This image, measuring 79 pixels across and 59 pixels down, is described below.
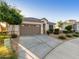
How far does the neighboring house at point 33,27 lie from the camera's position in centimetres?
2809

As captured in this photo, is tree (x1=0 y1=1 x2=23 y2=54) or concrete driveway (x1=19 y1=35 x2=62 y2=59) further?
tree (x1=0 y1=1 x2=23 y2=54)

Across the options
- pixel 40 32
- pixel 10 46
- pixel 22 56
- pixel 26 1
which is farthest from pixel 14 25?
pixel 22 56

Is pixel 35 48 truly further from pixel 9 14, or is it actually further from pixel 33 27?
pixel 33 27

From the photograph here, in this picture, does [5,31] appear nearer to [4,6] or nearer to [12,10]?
[12,10]

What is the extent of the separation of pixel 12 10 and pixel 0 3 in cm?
294

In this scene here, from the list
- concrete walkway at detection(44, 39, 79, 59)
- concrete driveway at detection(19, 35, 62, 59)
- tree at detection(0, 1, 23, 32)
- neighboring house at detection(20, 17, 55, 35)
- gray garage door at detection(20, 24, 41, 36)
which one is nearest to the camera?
concrete driveway at detection(19, 35, 62, 59)

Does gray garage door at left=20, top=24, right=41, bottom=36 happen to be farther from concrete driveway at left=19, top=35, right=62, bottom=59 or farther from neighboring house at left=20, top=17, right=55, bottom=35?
concrete driveway at left=19, top=35, right=62, bottom=59

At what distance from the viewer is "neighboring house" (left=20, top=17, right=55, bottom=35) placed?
92.2 ft

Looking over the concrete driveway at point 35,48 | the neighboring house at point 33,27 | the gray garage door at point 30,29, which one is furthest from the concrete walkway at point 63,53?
the neighboring house at point 33,27

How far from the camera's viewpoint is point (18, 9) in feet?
78.7

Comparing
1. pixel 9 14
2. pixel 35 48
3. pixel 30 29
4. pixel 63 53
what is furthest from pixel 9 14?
pixel 63 53

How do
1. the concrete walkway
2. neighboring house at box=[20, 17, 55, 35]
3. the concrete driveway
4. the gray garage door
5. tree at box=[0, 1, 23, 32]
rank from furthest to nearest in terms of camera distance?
neighboring house at box=[20, 17, 55, 35], the gray garage door, tree at box=[0, 1, 23, 32], the concrete walkway, the concrete driveway

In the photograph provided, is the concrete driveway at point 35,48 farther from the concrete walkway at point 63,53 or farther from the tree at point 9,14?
the tree at point 9,14

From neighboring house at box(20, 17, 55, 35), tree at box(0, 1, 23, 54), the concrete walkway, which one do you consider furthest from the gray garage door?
the concrete walkway
